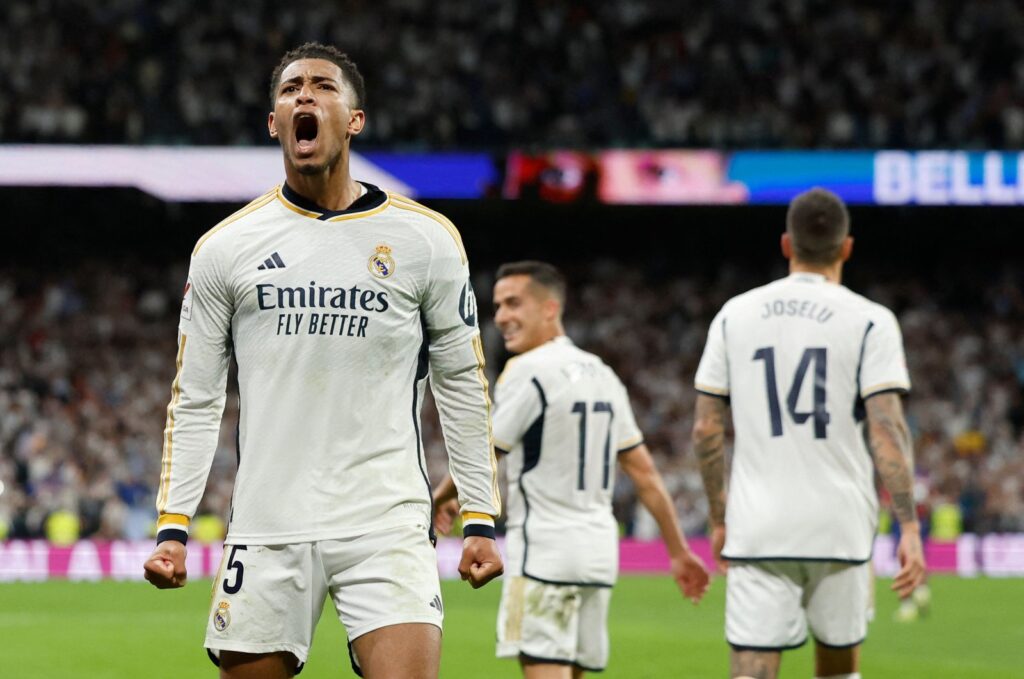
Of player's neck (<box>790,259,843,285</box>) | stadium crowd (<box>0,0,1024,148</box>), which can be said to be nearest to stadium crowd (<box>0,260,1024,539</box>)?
stadium crowd (<box>0,0,1024,148</box>)

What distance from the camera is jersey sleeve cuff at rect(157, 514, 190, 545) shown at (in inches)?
149

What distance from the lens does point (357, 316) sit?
3.83 m

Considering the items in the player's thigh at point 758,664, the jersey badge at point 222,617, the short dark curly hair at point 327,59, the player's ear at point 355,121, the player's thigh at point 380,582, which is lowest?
the player's thigh at point 758,664

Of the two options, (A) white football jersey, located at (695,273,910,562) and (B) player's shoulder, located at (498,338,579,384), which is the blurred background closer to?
(B) player's shoulder, located at (498,338,579,384)

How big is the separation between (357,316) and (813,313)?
1901 millimetres

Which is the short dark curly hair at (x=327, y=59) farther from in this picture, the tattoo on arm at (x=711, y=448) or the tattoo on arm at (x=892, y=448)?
the tattoo on arm at (x=892, y=448)

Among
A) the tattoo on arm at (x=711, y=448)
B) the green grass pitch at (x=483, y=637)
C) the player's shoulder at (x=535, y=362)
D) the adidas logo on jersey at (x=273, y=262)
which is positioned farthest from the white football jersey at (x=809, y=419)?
the green grass pitch at (x=483, y=637)

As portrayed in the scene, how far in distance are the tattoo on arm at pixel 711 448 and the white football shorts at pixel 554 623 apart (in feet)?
3.98

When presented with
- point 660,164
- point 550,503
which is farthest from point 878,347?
point 660,164

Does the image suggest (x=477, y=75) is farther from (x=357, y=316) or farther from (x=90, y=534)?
(x=357, y=316)

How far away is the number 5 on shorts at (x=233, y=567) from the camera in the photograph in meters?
3.81

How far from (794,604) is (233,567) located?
200 cm

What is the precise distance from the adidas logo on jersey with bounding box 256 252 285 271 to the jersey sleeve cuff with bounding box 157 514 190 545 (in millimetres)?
643

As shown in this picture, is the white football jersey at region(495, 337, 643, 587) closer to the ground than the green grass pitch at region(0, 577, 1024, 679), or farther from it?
farther from it
